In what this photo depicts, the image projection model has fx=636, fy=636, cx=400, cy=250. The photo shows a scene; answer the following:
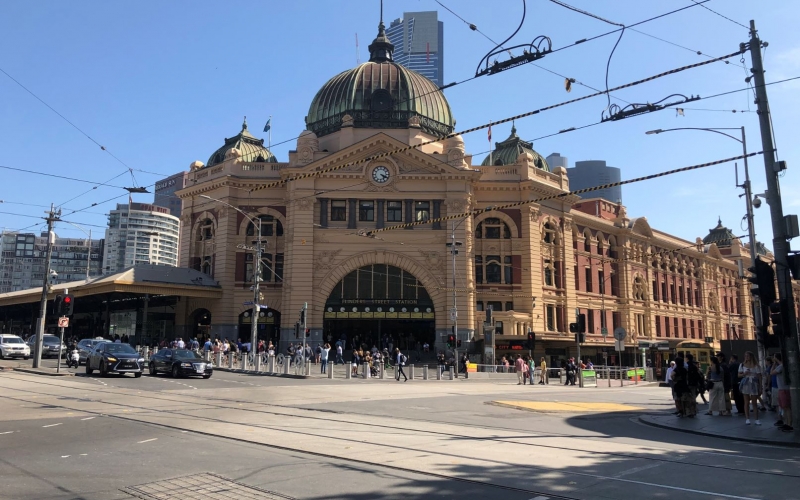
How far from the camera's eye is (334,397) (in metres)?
23.2

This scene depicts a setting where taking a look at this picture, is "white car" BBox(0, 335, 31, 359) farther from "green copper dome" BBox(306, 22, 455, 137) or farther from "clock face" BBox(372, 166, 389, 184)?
"green copper dome" BBox(306, 22, 455, 137)

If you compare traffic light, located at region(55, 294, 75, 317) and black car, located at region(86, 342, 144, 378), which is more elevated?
traffic light, located at region(55, 294, 75, 317)

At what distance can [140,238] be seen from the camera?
16938cm

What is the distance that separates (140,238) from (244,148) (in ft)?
394

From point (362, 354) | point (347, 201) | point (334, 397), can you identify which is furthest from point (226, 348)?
point (334, 397)

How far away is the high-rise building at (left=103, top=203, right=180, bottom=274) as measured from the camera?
153500 mm

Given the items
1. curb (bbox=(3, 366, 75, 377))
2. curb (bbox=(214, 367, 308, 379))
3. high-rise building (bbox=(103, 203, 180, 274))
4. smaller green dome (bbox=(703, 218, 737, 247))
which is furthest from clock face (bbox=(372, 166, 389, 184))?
high-rise building (bbox=(103, 203, 180, 274))

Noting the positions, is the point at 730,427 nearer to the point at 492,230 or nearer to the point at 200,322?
the point at 492,230

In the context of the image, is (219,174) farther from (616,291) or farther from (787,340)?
(787,340)

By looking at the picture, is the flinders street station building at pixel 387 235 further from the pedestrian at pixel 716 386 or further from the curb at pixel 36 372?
the pedestrian at pixel 716 386

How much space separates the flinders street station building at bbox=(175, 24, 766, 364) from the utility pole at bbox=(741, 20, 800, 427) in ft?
103

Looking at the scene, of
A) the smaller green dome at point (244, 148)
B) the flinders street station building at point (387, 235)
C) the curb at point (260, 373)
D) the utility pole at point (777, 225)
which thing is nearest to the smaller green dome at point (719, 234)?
the flinders street station building at point (387, 235)

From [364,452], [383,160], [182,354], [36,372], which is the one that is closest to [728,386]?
[364,452]

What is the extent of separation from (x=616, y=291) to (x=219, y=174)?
4223cm
